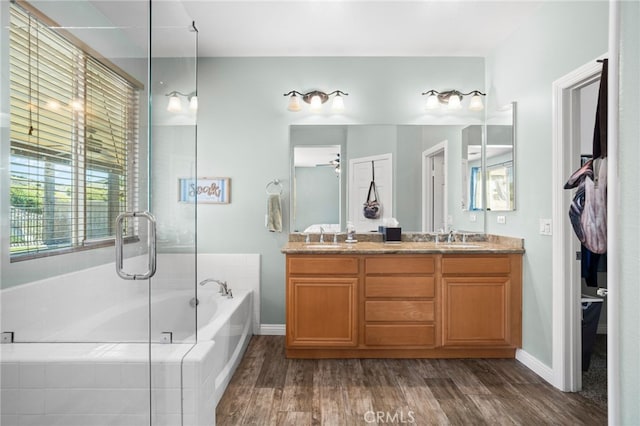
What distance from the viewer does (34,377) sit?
1.37 meters

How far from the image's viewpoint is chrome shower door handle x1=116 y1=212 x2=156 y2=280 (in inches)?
59.1

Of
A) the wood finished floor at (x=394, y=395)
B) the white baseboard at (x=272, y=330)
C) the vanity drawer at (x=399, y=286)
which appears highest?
the vanity drawer at (x=399, y=286)

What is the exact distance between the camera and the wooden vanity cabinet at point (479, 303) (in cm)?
271

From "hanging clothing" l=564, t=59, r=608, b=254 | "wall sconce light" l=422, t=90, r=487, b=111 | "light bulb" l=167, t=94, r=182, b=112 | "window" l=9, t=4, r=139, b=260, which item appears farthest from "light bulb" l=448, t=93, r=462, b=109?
"window" l=9, t=4, r=139, b=260

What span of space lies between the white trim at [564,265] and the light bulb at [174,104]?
2299mm

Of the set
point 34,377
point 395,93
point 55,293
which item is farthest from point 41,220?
point 395,93

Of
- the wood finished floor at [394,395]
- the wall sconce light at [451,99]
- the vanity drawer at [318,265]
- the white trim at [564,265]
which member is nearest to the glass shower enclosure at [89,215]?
the wood finished floor at [394,395]

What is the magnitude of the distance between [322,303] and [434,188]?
1515mm

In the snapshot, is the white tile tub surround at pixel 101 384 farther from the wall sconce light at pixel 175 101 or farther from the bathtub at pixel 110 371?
the wall sconce light at pixel 175 101

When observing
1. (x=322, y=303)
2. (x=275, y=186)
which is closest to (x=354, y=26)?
(x=275, y=186)

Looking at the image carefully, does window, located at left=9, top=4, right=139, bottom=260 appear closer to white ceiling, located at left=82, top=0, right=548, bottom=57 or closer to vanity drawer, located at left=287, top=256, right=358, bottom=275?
white ceiling, located at left=82, top=0, right=548, bottom=57

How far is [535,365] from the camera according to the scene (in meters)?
2.54

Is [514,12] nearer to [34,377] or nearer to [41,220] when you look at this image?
[41,220]

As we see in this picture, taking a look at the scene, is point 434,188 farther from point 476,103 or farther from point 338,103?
point 338,103
